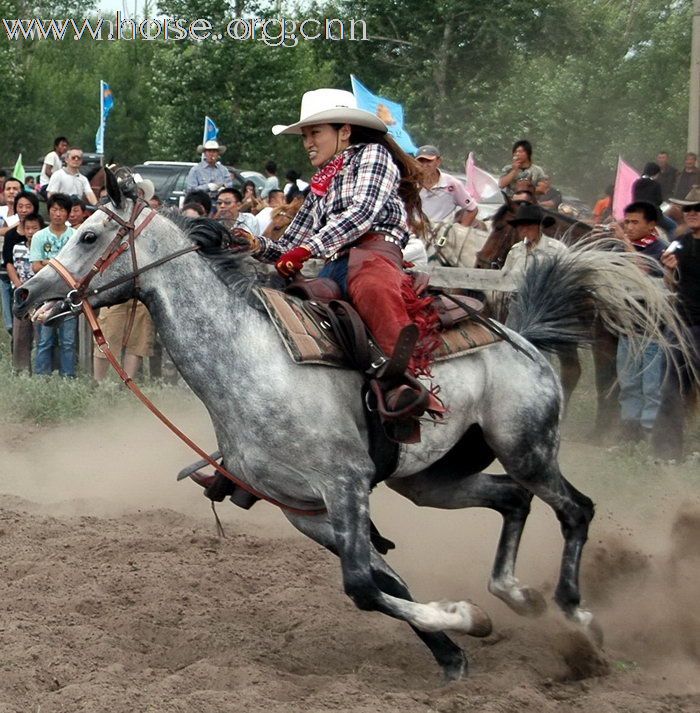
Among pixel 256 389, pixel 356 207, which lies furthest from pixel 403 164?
pixel 256 389

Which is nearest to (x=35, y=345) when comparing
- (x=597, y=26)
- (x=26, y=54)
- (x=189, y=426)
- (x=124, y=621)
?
(x=189, y=426)

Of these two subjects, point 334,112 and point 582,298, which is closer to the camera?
point 334,112

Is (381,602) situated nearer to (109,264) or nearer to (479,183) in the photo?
(109,264)

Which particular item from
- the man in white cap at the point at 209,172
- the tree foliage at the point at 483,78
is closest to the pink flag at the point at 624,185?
the man in white cap at the point at 209,172

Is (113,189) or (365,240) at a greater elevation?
(113,189)

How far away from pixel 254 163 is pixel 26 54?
21573 mm

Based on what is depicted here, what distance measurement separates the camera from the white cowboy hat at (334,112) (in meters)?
5.57

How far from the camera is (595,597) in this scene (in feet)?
21.7

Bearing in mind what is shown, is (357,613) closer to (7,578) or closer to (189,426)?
(7,578)

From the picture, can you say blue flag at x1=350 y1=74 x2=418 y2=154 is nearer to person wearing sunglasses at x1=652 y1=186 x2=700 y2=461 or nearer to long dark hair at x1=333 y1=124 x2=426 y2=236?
person wearing sunglasses at x1=652 y1=186 x2=700 y2=461

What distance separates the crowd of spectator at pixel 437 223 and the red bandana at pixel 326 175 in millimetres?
389

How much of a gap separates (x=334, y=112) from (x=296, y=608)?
248 cm

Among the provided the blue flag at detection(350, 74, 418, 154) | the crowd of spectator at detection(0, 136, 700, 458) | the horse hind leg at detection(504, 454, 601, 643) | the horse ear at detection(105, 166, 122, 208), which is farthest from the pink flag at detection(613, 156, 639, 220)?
the horse ear at detection(105, 166, 122, 208)

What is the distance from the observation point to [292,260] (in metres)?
5.32
